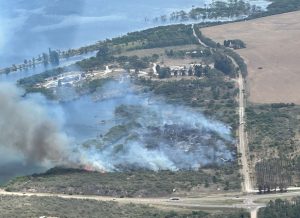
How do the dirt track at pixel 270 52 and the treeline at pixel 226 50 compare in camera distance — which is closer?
the dirt track at pixel 270 52

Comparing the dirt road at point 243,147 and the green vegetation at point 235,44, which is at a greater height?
the green vegetation at point 235,44

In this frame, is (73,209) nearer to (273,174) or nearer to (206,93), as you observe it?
(273,174)

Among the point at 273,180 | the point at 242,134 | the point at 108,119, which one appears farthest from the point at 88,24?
the point at 273,180

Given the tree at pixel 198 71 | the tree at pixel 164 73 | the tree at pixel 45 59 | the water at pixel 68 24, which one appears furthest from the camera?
the tree at pixel 45 59

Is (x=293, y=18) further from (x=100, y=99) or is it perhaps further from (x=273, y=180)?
(x=273, y=180)

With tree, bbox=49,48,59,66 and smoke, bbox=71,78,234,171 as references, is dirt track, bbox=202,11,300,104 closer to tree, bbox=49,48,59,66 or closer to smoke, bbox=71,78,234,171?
smoke, bbox=71,78,234,171

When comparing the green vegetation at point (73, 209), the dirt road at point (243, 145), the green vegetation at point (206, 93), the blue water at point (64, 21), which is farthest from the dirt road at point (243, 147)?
the blue water at point (64, 21)

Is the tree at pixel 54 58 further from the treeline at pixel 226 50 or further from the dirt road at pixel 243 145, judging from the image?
the dirt road at pixel 243 145
